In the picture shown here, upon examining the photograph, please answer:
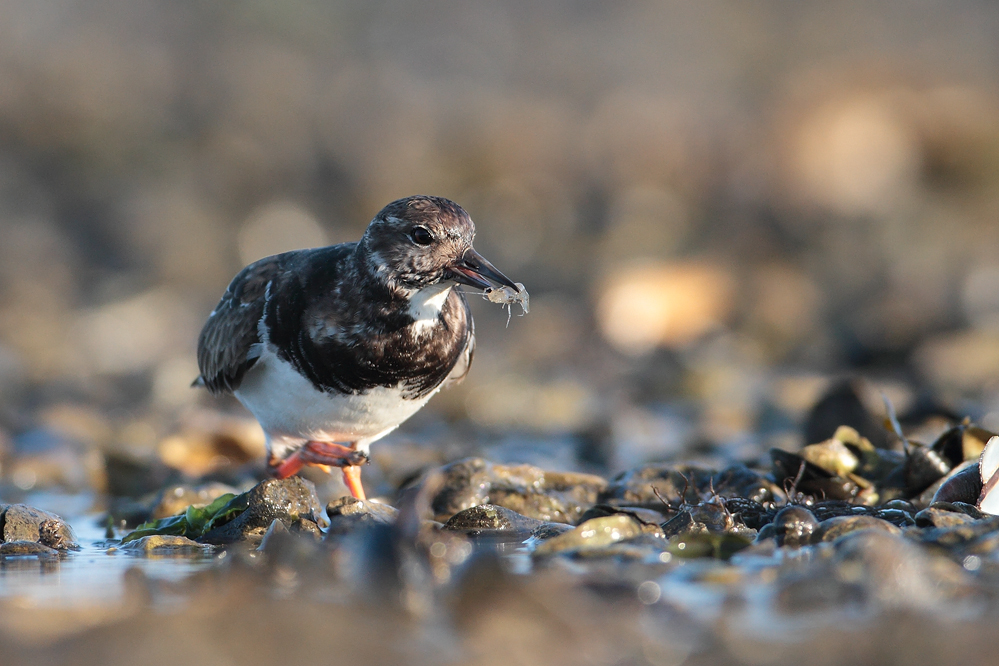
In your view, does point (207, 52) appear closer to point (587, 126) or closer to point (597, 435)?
point (587, 126)

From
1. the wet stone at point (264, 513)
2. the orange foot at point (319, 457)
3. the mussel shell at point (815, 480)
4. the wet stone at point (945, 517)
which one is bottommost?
the wet stone at point (945, 517)

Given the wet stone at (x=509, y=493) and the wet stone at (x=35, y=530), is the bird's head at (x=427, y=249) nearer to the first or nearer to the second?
the wet stone at (x=509, y=493)

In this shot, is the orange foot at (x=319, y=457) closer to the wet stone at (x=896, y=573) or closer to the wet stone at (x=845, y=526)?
the wet stone at (x=845, y=526)

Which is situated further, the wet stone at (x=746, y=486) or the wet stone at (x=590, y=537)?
the wet stone at (x=746, y=486)

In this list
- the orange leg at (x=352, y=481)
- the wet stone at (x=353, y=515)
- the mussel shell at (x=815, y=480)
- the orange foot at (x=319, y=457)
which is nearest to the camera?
the wet stone at (x=353, y=515)

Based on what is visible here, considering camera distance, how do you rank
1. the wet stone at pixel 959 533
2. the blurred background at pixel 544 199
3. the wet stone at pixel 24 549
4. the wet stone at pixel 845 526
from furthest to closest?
the blurred background at pixel 544 199
the wet stone at pixel 24 549
the wet stone at pixel 845 526
the wet stone at pixel 959 533

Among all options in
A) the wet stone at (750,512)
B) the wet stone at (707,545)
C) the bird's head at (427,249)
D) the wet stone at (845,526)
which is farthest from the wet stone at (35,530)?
the wet stone at (845,526)

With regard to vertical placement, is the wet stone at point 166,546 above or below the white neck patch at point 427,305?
below
